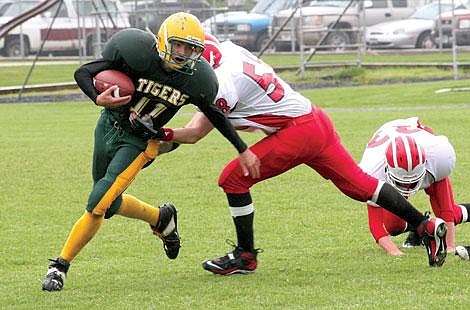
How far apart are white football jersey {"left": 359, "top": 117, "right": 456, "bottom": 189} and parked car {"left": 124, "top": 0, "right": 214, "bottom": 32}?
685 inches

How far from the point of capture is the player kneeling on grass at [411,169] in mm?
7375

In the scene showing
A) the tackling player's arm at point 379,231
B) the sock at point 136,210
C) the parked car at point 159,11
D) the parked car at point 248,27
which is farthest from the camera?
the parked car at point 248,27

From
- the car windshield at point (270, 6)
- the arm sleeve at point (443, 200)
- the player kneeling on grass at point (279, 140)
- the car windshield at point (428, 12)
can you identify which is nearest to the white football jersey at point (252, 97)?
the player kneeling on grass at point (279, 140)

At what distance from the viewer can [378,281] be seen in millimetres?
6488

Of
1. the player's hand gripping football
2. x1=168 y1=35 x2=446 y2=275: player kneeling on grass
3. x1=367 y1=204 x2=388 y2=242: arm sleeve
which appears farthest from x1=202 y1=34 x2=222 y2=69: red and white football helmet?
x1=367 y1=204 x2=388 y2=242: arm sleeve

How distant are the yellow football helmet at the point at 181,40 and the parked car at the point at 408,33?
2309cm

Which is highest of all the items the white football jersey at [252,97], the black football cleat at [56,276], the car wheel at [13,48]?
the white football jersey at [252,97]

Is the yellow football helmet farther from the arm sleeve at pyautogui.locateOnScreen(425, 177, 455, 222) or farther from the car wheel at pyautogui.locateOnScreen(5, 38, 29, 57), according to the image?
the car wheel at pyautogui.locateOnScreen(5, 38, 29, 57)

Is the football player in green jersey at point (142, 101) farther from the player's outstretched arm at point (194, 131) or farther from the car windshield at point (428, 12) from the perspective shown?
the car windshield at point (428, 12)

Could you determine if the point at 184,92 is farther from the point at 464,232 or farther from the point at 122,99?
the point at 464,232

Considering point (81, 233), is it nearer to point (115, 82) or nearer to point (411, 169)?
point (115, 82)

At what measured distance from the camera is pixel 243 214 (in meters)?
6.98

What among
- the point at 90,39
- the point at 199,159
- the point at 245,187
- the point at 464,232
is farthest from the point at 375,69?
the point at 245,187

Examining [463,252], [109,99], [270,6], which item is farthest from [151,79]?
[270,6]
